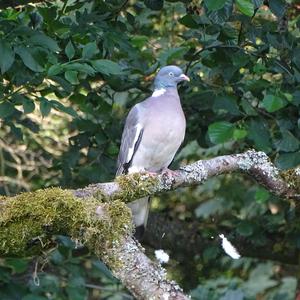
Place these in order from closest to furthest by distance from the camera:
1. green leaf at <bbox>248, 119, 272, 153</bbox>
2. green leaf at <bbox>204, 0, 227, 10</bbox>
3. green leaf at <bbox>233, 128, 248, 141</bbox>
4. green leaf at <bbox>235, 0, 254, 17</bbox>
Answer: green leaf at <bbox>204, 0, 227, 10</bbox> < green leaf at <bbox>235, 0, 254, 17</bbox> < green leaf at <bbox>233, 128, 248, 141</bbox> < green leaf at <bbox>248, 119, 272, 153</bbox>

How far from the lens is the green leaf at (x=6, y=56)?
389 centimetres

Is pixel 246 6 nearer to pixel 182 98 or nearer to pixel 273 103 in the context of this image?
pixel 273 103

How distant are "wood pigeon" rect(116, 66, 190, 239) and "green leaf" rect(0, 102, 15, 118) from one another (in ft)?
3.05

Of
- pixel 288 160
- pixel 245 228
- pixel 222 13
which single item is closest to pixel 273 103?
pixel 288 160

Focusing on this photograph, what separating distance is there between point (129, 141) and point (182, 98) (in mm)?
671

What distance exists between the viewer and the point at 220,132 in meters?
4.38

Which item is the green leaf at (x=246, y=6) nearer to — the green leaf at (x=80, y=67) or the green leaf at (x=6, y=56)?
the green leaf at (x=80, y=67)

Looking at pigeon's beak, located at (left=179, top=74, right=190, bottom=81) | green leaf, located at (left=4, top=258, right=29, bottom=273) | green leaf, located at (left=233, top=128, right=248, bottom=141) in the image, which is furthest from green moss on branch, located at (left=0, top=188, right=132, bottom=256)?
pigeon's beak, located at (left=179, top=74, right=190, bottom=81)

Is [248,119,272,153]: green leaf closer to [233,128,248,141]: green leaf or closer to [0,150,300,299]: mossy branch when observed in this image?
[233,128,248,141]: green leaf

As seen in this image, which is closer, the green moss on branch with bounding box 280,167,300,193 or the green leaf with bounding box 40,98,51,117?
the green moss on branch with bounding box 280,167,300,193

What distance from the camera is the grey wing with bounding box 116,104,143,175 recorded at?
4.99 metres

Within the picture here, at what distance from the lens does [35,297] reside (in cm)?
441

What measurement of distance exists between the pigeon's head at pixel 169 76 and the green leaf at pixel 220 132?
70 centimetres

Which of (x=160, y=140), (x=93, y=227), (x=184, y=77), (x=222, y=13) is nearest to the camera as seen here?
(x=93, y=227)
